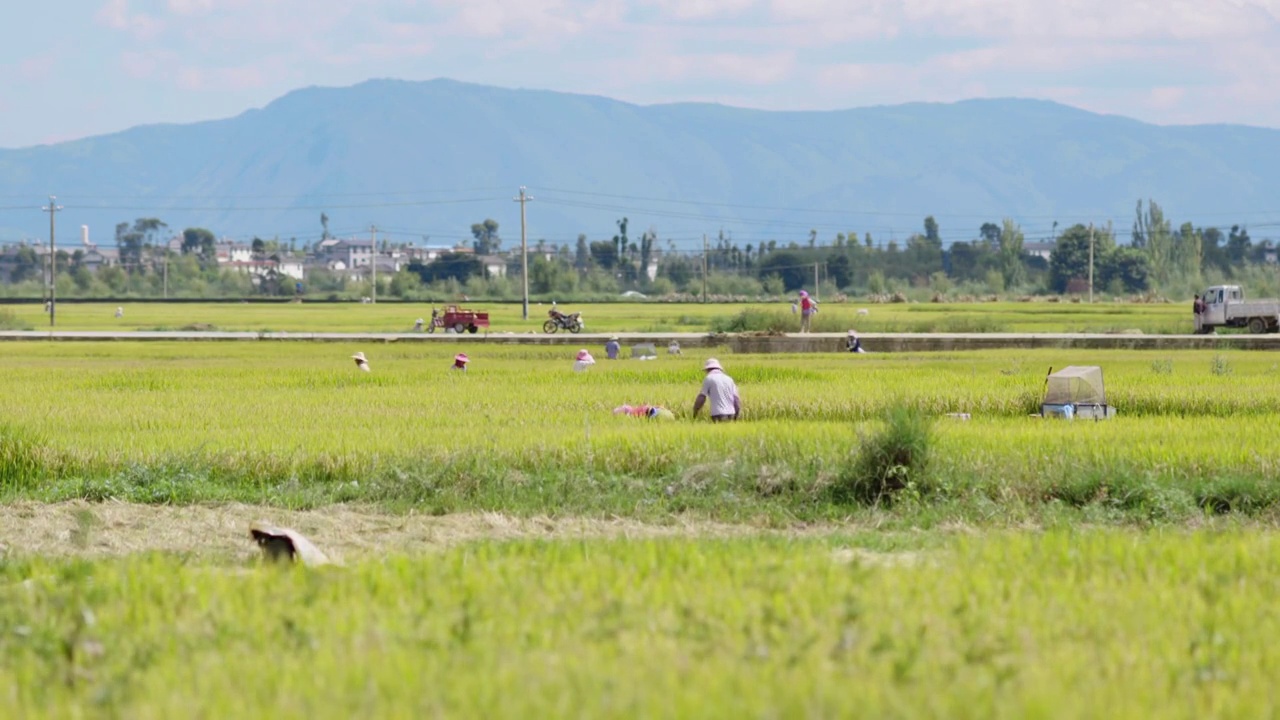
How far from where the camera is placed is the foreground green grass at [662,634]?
24.5ft

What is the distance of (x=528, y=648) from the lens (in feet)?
28.4

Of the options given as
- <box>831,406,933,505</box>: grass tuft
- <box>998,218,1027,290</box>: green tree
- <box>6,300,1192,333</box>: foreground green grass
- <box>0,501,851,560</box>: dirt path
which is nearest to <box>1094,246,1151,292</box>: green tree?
<box>998,218,1027,290</box>: green tree

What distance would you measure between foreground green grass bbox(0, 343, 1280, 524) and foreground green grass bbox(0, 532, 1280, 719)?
14.0 ft

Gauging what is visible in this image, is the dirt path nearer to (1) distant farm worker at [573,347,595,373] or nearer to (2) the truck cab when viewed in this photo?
(1) distant farm worker at [573,347,595,373]

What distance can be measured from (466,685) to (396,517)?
8.75 meters

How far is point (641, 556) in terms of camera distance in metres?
11.6

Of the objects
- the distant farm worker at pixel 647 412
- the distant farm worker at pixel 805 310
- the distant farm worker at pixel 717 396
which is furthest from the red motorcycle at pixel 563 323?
the distant farm worker at pixel 717 396

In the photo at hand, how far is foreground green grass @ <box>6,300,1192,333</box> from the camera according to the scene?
58281mm

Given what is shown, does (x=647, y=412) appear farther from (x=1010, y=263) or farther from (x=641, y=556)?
(x=1010, y=263)

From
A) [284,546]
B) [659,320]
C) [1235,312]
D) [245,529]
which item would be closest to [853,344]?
[1235,312]

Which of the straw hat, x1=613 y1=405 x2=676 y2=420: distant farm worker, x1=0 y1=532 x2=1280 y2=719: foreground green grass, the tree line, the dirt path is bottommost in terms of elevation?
the dirt path

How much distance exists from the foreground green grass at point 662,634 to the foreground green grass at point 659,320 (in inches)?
1707

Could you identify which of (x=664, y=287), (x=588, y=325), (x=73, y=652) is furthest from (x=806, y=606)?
(x=664, y=287)

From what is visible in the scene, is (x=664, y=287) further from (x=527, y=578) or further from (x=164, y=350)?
(x=527, y=578)
